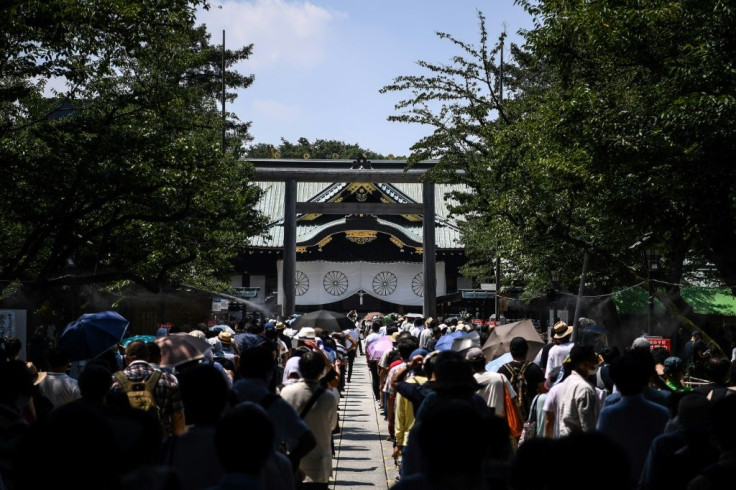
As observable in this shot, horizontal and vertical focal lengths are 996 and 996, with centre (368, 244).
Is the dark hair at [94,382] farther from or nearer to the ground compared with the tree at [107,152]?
nearer to the ground

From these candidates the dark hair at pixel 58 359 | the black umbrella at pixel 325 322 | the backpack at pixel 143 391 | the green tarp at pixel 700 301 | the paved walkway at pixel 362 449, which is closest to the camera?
the backpack at pixel 143 391

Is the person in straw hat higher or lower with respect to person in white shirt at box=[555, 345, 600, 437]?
higher

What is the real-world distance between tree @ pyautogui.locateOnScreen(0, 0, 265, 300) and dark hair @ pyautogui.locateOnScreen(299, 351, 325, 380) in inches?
223

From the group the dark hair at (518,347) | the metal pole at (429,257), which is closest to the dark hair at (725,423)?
the dark hair at (518,347)

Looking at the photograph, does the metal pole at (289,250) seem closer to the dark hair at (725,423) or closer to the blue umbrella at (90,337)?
the blue umbrella at (90,337)

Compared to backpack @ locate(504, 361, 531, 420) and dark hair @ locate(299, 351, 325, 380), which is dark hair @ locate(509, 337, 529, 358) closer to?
backpack @ locate(504, 361, 531, 420)

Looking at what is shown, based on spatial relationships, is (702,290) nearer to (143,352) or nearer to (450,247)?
(143,352)

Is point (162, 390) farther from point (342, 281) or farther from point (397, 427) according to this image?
point (342, 281)

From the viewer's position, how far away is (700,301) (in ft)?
72.7

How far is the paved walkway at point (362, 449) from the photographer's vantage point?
1120 cm

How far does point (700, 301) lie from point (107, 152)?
45.7 feet

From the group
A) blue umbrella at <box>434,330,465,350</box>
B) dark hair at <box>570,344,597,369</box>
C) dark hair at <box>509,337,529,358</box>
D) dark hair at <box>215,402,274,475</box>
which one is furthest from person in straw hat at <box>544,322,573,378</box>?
dark hair at <box>215,402,274,475</box>

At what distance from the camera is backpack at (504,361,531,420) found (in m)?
9.30

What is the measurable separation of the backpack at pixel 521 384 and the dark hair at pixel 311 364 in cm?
262
